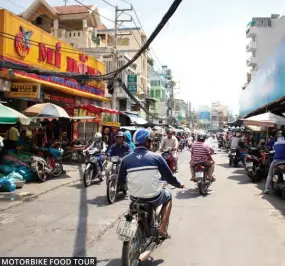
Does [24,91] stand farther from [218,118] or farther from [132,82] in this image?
[218,118]

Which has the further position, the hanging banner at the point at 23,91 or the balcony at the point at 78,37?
the balcony at the point at 78,37

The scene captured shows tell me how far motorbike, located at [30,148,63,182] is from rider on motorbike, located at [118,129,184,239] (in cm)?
679

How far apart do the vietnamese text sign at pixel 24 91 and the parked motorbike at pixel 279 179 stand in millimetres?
9641

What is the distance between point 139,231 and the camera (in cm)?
408

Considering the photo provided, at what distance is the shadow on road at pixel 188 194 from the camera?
902 centimetres

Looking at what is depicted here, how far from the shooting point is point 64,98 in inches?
746

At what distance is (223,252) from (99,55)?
29710 millimetres

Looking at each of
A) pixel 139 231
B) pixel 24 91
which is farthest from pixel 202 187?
pixel 24 91

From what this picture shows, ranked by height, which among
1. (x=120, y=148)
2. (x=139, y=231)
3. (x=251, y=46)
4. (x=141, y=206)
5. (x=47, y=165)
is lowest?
(x=47, y=165)

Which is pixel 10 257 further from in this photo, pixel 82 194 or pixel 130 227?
pixel 82 194

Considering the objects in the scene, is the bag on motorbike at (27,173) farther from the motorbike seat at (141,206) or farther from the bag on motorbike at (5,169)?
the motorbike seat at (141,206)

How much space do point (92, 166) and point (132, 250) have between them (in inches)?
271

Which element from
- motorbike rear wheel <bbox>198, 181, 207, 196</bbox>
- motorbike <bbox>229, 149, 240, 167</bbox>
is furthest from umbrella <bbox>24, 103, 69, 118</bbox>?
motorbike <bbox>229, 149, 240, 167</bbox>

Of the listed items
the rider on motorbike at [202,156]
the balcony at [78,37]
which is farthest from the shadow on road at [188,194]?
the balcony at [78,37]
